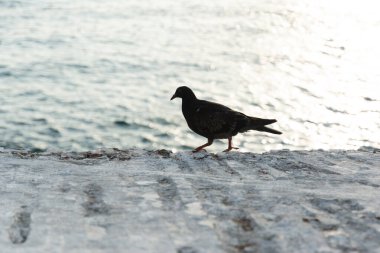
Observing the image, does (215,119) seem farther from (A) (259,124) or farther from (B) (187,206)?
(B) (187,206)

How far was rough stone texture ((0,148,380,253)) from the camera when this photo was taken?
385 cm

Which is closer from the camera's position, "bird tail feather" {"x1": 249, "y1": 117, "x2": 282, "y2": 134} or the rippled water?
"bird tail feather" {"x1": 249, "y1": 117, "x2": 282, "y2": 134}

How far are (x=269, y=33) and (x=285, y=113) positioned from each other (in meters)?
10.5

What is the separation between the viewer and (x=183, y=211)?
452 cm

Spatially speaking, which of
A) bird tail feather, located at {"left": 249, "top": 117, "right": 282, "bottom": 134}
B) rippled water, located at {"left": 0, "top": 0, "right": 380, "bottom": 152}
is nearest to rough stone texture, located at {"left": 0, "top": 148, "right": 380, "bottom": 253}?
bird tail feather, located at {"left": 249, "top": 117, "right": 282, "bottom": 134}

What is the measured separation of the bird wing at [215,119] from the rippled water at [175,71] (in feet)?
16.3

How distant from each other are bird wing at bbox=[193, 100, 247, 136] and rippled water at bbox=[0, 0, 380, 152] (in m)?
4.98

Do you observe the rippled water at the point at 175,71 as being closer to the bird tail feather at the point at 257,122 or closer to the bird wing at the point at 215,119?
the bird tail feather at the point at 257,122

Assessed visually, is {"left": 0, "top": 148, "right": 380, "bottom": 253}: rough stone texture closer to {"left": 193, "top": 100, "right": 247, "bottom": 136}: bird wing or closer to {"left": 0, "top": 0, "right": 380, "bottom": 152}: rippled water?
{"left": 193, "top": 100, "right": 247, "bottom": 136}: bird wing

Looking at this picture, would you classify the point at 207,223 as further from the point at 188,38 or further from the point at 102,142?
the point at 188,38

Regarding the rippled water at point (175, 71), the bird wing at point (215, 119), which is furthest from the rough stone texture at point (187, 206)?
the rippled water at point (175, 71)

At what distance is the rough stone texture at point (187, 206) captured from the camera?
385 centimetres

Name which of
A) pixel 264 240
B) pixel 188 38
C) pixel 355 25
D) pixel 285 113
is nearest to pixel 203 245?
pixel 264 240

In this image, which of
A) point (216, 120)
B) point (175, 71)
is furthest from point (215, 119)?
point (175, 71)
